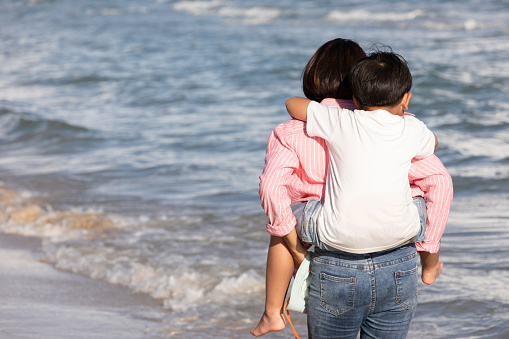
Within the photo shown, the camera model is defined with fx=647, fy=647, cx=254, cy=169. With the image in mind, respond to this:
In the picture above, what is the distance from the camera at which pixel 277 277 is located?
7.32ft

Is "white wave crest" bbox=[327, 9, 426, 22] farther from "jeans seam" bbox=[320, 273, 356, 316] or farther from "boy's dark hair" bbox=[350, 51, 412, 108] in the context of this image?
"jeans seam" bbox=[320, 273, 356, 316]

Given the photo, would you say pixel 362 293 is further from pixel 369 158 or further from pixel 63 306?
pixel 63 306

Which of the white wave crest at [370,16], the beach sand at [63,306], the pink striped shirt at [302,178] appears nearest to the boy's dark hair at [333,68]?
the pink striped shirt at [302,178]

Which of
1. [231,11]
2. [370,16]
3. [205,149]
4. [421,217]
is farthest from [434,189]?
[231,11]

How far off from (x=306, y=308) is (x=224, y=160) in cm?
522

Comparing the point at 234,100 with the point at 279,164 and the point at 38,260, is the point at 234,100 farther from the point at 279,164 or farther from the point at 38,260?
the point at 279,164

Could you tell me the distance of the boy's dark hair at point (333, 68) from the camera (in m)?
2.13

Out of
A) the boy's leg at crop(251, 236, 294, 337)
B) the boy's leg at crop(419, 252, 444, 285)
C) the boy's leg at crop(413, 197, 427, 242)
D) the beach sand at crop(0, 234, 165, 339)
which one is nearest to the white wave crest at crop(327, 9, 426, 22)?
the beach sand at crop(0, 234, 165, 339)

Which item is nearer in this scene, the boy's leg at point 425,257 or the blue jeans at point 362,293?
the blue jeans at point 362,293

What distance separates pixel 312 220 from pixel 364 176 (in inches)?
8.7

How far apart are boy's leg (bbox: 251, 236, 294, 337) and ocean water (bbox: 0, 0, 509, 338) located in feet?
4.35

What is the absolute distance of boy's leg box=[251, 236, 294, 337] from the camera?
2209 mm

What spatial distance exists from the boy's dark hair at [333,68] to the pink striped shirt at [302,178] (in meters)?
0.05

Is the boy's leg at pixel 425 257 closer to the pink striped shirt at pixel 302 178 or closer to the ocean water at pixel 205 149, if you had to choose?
the pink striped shirt at pixel 302 178
